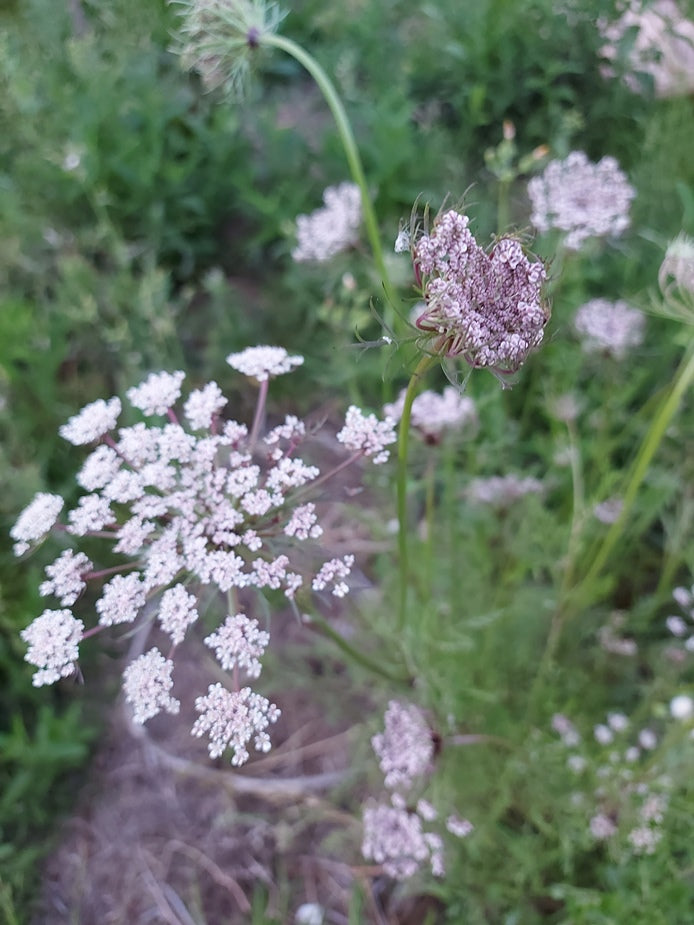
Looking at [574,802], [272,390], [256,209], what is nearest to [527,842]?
[574,802]

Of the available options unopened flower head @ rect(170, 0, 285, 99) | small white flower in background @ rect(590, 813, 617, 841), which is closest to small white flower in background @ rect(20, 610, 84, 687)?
unopened flower head @ rect(170, 0, 285, 99)

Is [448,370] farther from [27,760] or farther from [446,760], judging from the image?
[27,760]

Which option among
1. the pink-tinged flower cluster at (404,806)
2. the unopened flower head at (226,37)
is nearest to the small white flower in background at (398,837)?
the pink-tinged flower cluster at (404,806)

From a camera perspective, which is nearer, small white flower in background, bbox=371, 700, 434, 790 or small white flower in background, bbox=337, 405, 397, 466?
small white flower in background, bbox=337, 405, 397, 466

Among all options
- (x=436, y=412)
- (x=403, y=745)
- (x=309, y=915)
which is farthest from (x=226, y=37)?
(x=309, y=915)

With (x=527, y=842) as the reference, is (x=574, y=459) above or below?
above

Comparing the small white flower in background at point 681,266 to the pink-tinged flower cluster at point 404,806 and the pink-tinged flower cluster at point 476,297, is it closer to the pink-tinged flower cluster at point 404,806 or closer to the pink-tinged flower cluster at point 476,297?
the pink-tinged flower cluster at point 476,297

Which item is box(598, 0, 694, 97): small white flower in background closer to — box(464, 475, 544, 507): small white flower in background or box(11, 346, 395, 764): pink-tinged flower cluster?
box(464, 475, 544, 507): small white flower in background

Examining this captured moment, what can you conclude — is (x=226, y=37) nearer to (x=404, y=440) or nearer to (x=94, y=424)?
(x=94, y=424)
